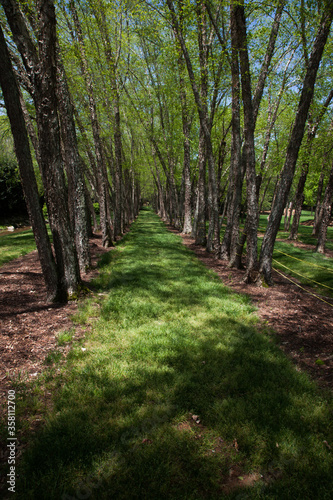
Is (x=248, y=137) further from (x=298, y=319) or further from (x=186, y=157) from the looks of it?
(x=186, y=157)

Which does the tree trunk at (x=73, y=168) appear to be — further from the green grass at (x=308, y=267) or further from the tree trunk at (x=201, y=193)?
the green grass at (x=308, y=267)

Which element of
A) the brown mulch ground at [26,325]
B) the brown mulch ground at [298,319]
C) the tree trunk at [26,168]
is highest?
the tree trunk at [26,168]

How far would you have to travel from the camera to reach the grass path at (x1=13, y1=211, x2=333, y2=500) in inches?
92.8

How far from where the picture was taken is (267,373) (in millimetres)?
3842

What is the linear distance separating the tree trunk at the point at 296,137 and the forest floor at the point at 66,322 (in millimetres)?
1268

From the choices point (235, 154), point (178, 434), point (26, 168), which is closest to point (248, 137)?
point (235, 154)

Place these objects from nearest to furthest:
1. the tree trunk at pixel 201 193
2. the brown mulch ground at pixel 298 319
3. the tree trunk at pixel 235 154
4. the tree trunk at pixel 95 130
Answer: the brown mulch ground at pixel 298 319 → the tree trunk at pixel 235 154 → the tree trunk at pixel 95 130 → the tree trunk at pixel 201 193

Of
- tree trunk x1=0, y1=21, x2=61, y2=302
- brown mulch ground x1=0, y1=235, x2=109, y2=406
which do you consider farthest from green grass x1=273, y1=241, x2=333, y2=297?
tree trunk x1=0, y1=21, x2=61, y2=302

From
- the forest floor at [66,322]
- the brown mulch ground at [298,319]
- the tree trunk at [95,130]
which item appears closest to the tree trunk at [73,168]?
the forest floor at [66,322]

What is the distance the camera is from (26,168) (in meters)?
5.13

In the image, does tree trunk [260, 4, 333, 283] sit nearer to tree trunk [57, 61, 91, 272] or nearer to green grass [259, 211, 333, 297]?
green grass [259, 211, 333, 297]

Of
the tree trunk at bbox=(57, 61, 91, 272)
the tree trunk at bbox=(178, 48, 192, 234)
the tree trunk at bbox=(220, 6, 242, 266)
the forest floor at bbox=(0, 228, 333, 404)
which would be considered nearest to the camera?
the forest floor at bbox=(0, 228, 333, 404)

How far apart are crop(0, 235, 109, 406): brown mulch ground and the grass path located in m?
0.47

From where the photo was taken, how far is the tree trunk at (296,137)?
6121 millimetres
